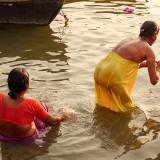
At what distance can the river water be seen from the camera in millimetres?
5410

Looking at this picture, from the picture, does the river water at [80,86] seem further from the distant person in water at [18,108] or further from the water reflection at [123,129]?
the distant person in water at [18,108]

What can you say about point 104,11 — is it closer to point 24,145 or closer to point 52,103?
point 52,103

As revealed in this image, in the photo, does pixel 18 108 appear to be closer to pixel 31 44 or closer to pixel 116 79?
pixel 116 79

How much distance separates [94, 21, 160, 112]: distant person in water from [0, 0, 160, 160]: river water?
0.58 meters

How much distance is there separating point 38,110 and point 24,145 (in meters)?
0.68

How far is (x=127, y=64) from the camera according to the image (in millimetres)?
5895

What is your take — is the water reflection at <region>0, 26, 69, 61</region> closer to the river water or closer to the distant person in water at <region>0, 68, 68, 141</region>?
the river water

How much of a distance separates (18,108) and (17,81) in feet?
1.23

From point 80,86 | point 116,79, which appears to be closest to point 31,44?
point 80,86

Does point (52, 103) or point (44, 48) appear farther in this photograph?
point (44, 48)

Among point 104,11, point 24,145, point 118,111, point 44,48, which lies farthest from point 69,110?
point 104,11

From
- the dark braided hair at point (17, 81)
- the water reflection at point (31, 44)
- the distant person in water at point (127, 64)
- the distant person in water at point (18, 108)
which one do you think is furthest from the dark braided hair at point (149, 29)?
the water reflection at point (31, 44)

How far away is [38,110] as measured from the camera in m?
5.02

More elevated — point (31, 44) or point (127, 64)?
point (127, 64)
